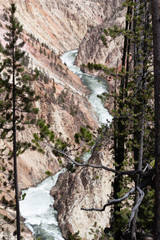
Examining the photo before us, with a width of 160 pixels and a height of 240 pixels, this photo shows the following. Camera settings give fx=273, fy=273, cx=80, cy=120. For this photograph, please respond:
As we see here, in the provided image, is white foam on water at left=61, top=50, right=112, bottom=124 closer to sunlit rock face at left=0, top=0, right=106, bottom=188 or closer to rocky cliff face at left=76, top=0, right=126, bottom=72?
sunlit rock face at left=0, top=0, right=106, bottom=188

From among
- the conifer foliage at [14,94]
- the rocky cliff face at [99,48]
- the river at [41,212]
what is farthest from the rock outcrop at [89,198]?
the rocky cliff face at [99,48]

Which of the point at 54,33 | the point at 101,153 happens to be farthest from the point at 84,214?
the point at 54,33

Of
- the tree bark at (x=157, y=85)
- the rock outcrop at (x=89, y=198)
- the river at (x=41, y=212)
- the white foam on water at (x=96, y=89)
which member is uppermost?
the white foam on water at (x=96, y=89)

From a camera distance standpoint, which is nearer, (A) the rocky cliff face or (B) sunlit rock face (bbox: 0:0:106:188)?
(B) sunlit rock face (bbox: 0:0:106:188)

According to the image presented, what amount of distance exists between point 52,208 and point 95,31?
112 feet

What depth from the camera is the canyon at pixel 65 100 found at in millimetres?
9672

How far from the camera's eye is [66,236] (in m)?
11.4

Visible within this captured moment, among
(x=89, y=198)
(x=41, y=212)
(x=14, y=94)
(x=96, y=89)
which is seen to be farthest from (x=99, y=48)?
(x=89, y=198)

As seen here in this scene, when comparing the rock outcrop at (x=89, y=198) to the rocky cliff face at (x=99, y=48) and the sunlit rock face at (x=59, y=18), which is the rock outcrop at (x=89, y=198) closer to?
the rocky cliff face at (x=99, y=48)

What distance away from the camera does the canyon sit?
381 inches

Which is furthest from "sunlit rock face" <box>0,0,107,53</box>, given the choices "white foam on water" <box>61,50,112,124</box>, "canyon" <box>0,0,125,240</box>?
"white foam on water" <box>61,50,112,124</box>

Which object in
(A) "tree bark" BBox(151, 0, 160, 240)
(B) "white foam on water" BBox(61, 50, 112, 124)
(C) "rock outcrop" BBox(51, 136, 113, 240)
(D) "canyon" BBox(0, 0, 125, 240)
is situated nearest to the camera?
(A) "tree bark" BBox(151, 0, 160, 240)

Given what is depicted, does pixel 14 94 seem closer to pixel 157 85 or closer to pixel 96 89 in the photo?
pixel 157 85

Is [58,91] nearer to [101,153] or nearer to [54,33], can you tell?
[101,153]
